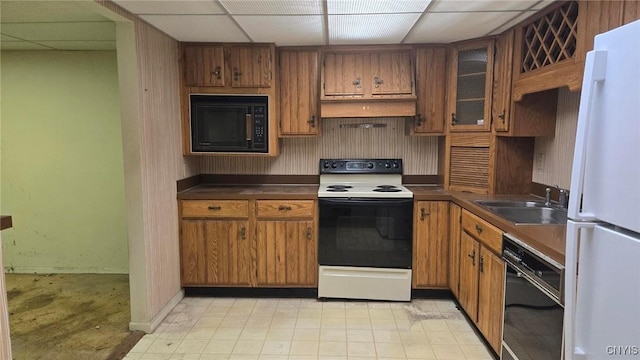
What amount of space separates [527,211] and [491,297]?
69cm

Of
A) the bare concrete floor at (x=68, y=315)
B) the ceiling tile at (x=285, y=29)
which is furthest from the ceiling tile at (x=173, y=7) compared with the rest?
the bare concrete floor at (x=68, y=315)

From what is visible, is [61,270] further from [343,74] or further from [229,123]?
[343,74]

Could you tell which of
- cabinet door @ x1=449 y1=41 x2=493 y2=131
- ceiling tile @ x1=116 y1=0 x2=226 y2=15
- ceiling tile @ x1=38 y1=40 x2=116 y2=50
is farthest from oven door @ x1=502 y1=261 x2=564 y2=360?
ceiling tile @ x1=38 y1=40 x2=116 y2=50

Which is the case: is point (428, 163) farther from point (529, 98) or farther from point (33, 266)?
point (33, 266)

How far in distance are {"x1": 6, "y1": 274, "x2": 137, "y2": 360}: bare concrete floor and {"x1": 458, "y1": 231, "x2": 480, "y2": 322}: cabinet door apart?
239cm

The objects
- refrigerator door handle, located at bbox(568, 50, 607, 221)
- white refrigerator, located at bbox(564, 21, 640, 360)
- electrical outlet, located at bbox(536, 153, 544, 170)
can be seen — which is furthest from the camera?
electrical outlet, located at bbox(536, 153, 544, 170)

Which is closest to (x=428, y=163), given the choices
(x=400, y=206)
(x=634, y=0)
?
(x=400, y=206)

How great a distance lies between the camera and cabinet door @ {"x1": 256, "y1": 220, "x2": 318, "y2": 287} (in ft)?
9.87

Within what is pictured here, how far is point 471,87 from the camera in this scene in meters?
2.96

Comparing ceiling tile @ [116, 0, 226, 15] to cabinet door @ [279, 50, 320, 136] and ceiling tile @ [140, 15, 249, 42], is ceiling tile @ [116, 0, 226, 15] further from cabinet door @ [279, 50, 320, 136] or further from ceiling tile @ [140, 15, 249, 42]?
cabinet door @ [279, 50, 320, 136]

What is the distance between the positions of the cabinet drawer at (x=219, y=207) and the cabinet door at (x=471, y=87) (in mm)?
1938

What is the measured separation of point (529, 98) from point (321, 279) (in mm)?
2128

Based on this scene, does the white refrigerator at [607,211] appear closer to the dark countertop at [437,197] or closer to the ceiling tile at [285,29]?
the dark countertop at [437,197]

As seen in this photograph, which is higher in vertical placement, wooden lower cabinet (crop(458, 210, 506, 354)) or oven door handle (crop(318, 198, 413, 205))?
oven door handle (crop(318, 198, 413, 205))
